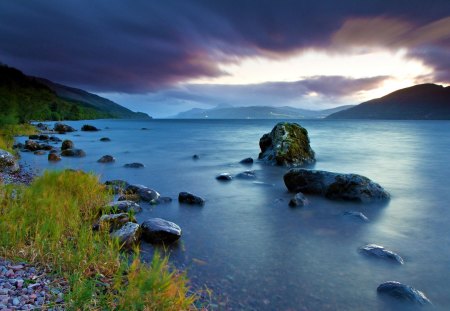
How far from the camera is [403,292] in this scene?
6.58 m

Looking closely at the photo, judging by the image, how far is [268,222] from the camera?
38.1 feet

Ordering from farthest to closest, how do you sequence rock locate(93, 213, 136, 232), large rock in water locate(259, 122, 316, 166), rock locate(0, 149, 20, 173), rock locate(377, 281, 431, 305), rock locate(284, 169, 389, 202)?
large rock in water locate(259, 122, 316, 166), rock locate(0, 149, 20, 173), rock locate(284, 169, 389, 202), rock locate(93, 213, 136, 232), rock locate(377, 281, 431, 305)

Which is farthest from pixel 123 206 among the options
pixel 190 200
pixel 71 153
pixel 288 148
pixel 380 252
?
pixel 71 153

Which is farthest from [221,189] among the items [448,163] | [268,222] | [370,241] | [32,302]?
[448,163]

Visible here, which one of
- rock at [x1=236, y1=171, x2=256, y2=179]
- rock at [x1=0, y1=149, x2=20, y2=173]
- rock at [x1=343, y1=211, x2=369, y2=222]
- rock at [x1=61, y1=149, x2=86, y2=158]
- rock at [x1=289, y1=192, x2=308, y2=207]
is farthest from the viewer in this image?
rock at [x1=61, y1=149, x2=86, y2=158]

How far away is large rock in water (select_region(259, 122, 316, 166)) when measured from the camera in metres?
25.1

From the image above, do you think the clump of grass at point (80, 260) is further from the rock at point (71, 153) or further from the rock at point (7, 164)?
the rock at point (71, 153)

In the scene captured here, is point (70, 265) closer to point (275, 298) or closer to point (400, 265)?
point (275, 298)

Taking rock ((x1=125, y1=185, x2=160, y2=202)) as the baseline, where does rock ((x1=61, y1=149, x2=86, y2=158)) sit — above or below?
below

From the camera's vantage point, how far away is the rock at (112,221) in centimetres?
880

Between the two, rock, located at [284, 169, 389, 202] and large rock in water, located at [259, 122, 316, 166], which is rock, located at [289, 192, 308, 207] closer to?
rock, located at [284, 169, 389, 202]

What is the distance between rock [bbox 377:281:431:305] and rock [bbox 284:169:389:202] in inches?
302

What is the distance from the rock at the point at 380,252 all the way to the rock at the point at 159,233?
549 centimetres

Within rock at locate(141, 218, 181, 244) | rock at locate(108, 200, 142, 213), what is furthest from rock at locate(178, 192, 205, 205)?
rock at locate(141, 218, 181, 244)
